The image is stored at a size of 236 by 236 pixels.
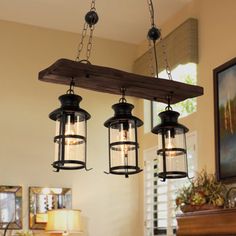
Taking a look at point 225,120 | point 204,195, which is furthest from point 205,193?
point 225,120

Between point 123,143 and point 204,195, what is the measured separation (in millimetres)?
2121

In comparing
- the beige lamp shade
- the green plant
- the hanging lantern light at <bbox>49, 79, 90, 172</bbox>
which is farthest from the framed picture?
the hanging lantern light at <bbox>49, 79, 90, 172</bbox>

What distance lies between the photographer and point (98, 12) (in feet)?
18.4

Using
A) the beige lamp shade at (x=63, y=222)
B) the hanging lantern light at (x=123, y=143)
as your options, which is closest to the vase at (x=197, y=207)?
the beige lamp shade at (x=63, y=222)

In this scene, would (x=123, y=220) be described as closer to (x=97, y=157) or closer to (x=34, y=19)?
(x=97, y=157)

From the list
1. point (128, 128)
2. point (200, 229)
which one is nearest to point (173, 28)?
point (200, 229)

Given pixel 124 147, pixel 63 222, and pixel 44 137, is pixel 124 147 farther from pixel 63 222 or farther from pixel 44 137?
pixel 44 137

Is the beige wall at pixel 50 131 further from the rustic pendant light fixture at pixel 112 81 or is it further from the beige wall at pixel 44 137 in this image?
the rustic pendant light fixture at pixel 112 81

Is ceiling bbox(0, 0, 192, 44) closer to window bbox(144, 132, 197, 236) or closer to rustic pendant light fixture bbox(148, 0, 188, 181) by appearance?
window bbox(144, 132, 197, 236)

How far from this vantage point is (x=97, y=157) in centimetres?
592

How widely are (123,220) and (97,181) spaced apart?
545 millimetres

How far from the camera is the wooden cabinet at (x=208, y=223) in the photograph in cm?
389

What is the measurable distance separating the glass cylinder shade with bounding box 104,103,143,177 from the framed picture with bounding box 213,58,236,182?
6.76 feet

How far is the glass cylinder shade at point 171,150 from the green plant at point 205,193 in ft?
5.85
